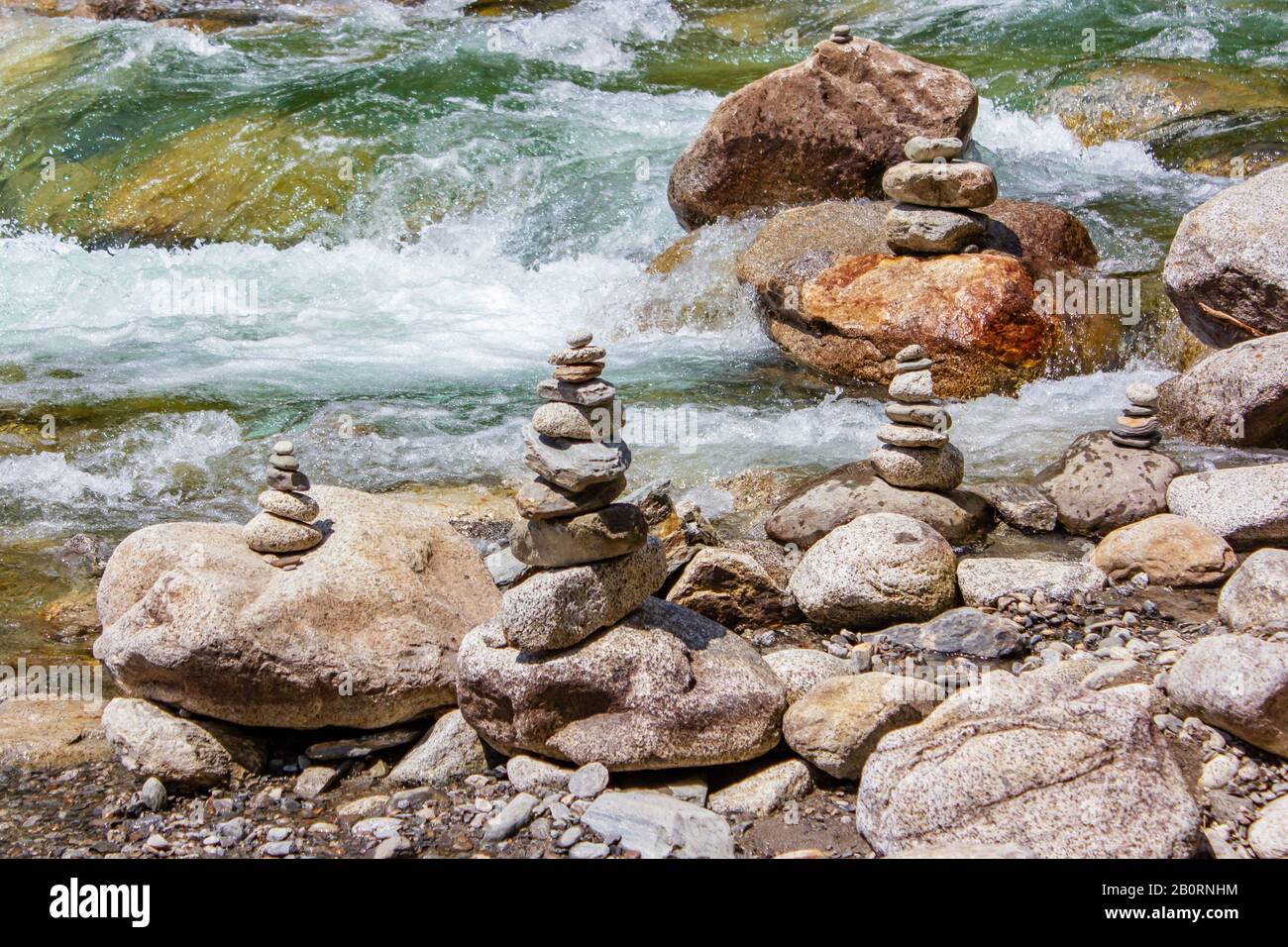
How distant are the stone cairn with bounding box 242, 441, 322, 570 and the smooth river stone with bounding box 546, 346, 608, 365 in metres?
1.59

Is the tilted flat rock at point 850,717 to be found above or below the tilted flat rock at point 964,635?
above

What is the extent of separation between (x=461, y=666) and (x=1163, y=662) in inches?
133

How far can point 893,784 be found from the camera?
4672 mm

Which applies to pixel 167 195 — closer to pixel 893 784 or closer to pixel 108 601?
pixel 108 601

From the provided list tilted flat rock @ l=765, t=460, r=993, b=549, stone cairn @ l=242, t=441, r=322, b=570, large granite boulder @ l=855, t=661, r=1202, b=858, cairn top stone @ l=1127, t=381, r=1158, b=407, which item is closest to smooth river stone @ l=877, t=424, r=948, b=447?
tilted flat rock @ l=765, t=460, r=993, b=549

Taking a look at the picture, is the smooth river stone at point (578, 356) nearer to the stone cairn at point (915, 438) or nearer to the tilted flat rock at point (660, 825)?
the tilted flat rock at point (660, 825)

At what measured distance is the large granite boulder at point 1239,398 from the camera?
29.2ft

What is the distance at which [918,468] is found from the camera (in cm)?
803

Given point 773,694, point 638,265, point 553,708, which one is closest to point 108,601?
point 553,708

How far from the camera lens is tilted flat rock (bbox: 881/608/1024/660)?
6.34 m

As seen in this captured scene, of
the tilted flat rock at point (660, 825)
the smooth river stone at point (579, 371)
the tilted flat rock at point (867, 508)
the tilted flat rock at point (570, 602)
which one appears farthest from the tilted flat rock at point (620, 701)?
the tilted flat rock at point (867, 508)

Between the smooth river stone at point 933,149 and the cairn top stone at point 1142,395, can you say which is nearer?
the cairn top stone at point 1142,395

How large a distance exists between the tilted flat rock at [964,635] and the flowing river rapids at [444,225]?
2.63 m

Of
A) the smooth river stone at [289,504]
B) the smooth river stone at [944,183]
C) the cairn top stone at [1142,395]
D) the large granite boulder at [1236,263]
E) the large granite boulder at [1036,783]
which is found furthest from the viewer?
the smooth river stone at [944,183]
